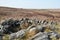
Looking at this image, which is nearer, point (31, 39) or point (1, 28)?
point (31, 39)

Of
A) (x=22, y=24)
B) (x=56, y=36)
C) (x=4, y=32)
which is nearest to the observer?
(x=56, y=36)

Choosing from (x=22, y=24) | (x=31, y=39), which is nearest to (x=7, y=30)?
(x=22, y=24)

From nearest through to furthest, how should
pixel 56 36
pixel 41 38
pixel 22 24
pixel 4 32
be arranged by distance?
1. pixel 41 38
2. pixel 56 36
3. pixel 4 32
4. pixel 22 24

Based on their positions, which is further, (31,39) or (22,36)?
(22,36)

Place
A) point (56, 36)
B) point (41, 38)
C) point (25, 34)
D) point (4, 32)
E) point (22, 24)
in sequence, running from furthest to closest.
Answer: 1. point (22, 24)
2. point (4, 32)
3. point (25, 34)
4. point (56, 36)
5. point (41, 38)

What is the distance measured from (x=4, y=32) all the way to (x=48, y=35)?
494 centimetres

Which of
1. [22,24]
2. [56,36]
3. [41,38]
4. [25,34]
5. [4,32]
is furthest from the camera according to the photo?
[22,24]

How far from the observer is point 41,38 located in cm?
1395

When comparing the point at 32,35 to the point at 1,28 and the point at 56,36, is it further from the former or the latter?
the point at 1,28

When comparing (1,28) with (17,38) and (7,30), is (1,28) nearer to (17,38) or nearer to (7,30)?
(7,30)

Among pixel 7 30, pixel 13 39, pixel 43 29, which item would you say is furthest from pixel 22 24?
pixel 13 39

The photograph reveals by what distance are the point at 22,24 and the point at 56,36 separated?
6315 millimetres

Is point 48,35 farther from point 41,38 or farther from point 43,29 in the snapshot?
point 43,29

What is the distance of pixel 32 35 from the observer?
15.8m
